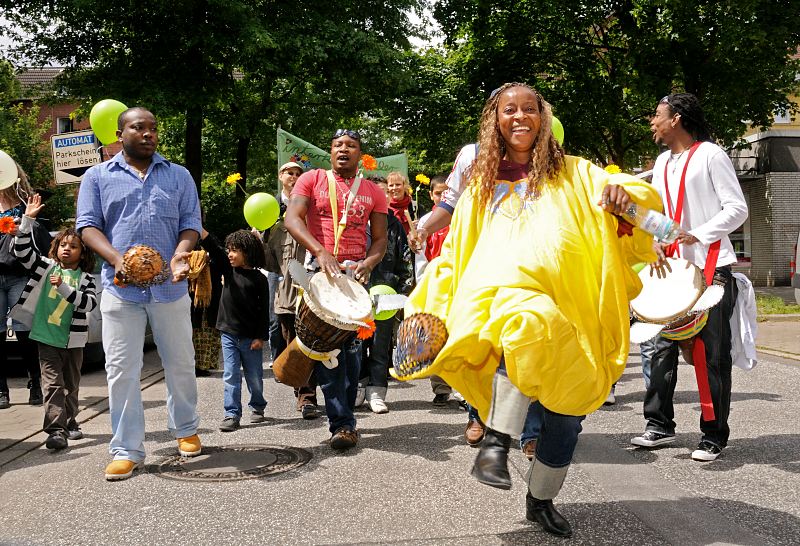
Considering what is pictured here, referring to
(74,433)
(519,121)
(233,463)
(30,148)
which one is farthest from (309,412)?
(30,148)

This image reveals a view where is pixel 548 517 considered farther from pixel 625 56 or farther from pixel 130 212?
pixel 625 56

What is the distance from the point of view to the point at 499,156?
359 centimetres

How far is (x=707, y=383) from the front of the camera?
493 centimetres

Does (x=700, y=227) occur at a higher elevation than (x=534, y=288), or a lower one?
higher

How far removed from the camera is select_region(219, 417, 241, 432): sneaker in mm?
5961

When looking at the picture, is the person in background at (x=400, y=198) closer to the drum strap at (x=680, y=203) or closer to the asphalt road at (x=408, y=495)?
the asphalt road at (x=408, y=495)

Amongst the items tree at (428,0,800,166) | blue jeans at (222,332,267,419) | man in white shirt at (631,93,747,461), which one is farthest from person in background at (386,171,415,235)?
tree at (428,0,800,166)

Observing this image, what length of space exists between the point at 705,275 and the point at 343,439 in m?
2.44

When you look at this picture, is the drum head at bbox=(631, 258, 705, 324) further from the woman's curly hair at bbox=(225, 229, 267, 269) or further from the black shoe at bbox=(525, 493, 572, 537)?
the woman's curly hair at bbox=(225, 229, 267, 269)

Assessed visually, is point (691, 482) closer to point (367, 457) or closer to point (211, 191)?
point (367, 457)

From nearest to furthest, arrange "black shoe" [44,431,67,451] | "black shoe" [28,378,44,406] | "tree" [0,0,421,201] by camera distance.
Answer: "black shoe" [44,431,67,451] → "black shoe" [28,378,44,406] → "tree" [0,0,421,201]

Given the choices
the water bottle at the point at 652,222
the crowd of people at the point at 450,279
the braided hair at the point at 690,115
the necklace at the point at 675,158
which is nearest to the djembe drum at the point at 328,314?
the crowd of people at the point at 450,279

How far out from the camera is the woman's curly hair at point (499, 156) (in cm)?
346

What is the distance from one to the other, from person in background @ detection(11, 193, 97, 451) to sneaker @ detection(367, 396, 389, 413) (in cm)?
229
